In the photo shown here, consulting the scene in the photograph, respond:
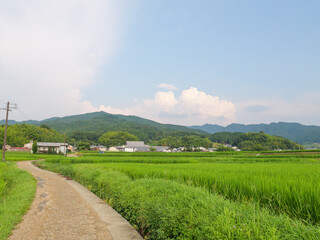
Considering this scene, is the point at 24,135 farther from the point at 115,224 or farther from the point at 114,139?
the point at 115,224

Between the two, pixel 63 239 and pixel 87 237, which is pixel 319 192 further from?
pixel 63 239

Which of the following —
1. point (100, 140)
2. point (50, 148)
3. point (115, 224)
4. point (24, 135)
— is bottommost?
point (115, 224)

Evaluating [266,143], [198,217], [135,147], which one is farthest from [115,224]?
[266,143]

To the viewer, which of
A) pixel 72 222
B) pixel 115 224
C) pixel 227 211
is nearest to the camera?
pixel 227 211

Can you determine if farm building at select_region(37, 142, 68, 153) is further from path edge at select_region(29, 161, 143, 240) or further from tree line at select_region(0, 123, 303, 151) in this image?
path edge at select_region(29, 161, 143, 240)

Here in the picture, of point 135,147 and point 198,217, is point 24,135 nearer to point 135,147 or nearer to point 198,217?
point 135,147

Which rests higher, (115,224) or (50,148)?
(50,148)

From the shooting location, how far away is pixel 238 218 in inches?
142

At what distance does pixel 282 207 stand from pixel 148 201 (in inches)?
123

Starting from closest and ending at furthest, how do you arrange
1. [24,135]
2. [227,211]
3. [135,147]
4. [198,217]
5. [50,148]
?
[227,211]
[198,217]
[50,148]
[24,135]
[135,147]

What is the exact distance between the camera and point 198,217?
3.83 metres

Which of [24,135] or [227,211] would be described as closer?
[227,211]

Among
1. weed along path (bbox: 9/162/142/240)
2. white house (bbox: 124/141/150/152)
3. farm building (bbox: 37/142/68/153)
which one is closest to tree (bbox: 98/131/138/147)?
white house (bbox: 124/141/150/152)

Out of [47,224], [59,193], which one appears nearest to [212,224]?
[47,224]
